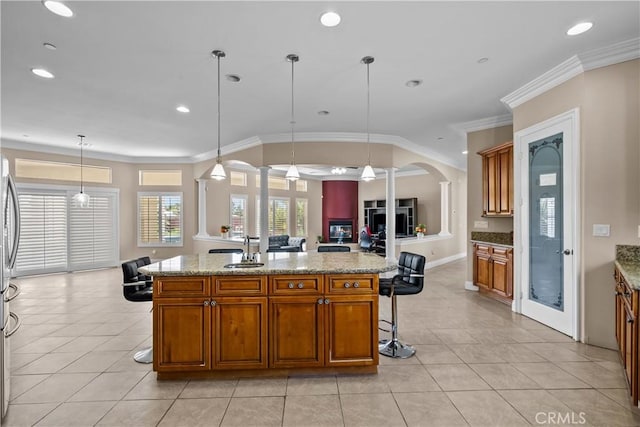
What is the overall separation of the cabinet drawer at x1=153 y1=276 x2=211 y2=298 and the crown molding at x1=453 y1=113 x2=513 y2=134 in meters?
4.94

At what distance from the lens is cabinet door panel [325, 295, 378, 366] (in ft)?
8.68

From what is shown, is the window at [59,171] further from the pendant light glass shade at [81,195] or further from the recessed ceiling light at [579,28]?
the recessed ceiling light at [579,28]

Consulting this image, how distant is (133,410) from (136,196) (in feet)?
24.2

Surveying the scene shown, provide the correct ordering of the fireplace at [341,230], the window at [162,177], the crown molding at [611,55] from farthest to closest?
the fireplace at [341,230]
the window at [162,177]
the crown molding at [611,55]

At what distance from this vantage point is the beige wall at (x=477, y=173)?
535 centimetres

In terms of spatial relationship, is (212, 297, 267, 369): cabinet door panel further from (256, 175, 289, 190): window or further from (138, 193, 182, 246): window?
(256, 175, 289, 190): window

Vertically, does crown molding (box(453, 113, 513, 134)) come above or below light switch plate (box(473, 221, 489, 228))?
above

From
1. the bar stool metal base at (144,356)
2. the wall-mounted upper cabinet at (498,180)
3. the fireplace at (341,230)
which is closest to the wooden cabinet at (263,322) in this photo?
the bar stool metal base at (144,356)

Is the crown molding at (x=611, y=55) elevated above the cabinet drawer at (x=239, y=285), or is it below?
above

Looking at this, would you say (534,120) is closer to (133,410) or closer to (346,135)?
(346,135)

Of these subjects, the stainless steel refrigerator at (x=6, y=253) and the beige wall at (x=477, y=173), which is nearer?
the stainless steel refrigerator at (x=6, y=253)

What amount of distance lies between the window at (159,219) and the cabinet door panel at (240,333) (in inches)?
262

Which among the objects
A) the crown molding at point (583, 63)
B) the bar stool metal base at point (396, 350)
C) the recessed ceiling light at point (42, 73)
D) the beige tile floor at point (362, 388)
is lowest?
the beige tile floor at point (362, 388)

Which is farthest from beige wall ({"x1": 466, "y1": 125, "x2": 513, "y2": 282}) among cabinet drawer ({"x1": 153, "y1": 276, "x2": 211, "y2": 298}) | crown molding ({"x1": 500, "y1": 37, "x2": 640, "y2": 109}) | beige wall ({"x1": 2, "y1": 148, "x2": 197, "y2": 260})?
beige wall ({"x1": 2, "y1": 148, "x2": 197, "y2": 260})
